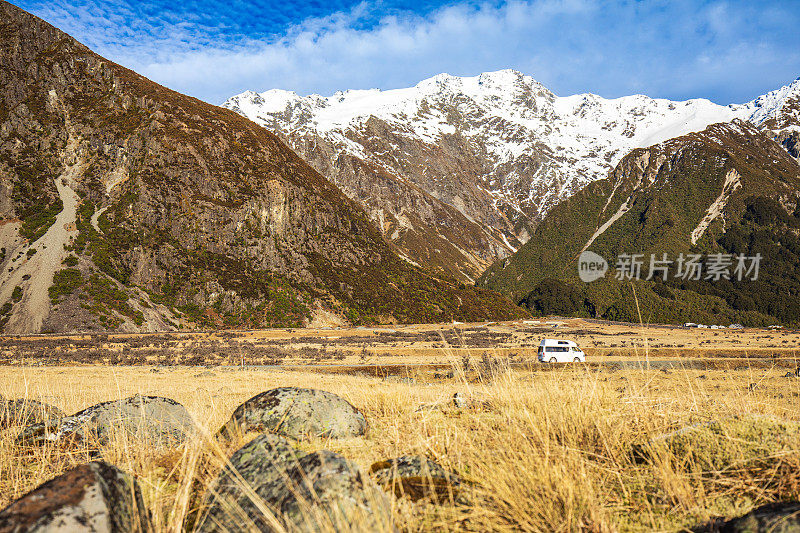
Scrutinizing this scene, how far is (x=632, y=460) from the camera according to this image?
4324mm

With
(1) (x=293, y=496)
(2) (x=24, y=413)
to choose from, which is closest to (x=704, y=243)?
(2) (x=24, y=413)

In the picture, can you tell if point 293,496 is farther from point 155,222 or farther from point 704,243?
point 704,243

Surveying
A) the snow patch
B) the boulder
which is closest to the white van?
the boulder

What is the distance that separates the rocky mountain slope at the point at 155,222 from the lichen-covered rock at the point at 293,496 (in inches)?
2391

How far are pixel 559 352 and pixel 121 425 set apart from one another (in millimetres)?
24913

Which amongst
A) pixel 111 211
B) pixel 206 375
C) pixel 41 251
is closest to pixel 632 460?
pixel 206 375

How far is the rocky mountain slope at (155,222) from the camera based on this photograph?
61000 millimetres

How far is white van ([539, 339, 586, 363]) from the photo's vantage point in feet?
86.9

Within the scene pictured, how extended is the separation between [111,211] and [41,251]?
45.2 ft

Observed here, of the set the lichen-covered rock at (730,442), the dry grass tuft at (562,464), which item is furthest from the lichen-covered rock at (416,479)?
the lichen-covered rock at (730,442)

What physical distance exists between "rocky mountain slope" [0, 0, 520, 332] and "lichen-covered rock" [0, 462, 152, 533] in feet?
199

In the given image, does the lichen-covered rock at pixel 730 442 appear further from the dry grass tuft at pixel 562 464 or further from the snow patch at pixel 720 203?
the snow patch at pixel 720 203

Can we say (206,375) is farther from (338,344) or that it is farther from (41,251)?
(41,251)

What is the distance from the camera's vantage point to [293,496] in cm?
318
